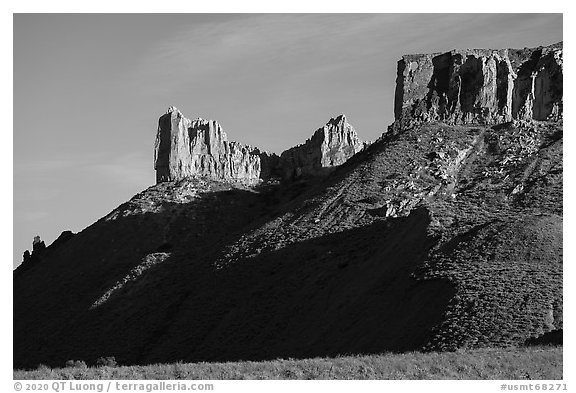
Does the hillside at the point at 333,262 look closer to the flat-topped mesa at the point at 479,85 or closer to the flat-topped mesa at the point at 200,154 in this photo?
the flat-topped mesa at the point at 479,85

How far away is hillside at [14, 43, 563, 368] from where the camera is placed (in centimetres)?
6216

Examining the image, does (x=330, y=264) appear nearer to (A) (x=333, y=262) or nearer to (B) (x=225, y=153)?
(A) (x=333, y=262)

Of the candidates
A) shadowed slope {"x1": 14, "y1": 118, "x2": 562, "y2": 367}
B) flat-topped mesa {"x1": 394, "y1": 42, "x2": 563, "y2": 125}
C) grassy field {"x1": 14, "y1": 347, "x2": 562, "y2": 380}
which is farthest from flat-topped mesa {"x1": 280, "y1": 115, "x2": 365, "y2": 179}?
grassy field {"x1": 14, "y1": 347, "x2": 562, "y2": 380}

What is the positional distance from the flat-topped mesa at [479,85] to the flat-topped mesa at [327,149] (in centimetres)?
1436

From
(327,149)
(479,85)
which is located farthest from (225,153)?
(479,85)

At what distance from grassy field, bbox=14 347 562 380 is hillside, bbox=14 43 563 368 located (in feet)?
30.2

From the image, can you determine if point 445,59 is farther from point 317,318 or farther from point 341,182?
point 317,318

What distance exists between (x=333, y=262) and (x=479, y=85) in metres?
36.6

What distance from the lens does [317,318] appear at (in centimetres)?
7312

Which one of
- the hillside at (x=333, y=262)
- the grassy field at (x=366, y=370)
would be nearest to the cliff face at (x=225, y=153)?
the hillside at (x=333, y=262)

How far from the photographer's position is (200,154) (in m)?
132

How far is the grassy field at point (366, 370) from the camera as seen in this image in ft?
137

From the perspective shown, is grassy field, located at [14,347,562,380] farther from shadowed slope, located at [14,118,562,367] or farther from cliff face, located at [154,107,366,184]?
cliff face, located at [154,107,366,184]
